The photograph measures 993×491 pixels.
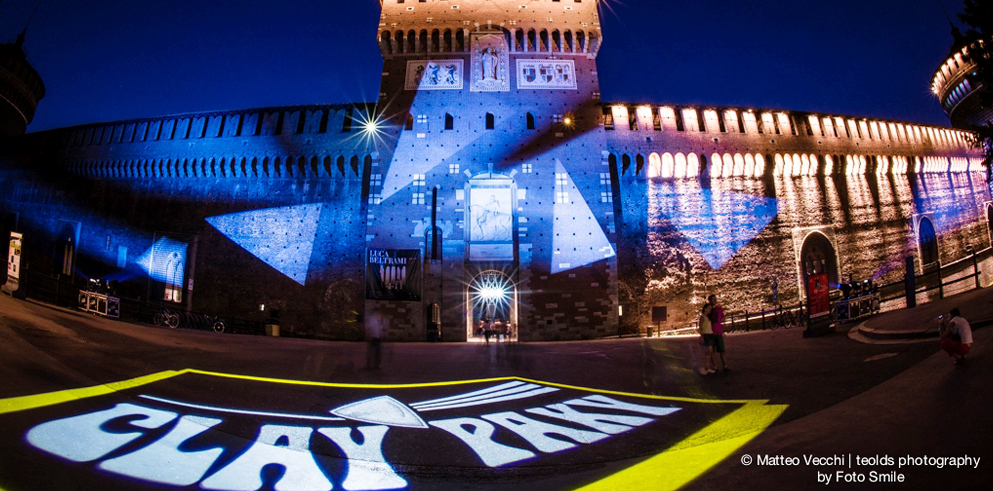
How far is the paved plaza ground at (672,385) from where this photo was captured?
338cm

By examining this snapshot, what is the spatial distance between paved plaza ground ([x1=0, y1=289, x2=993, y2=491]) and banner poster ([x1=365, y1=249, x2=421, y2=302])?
19.6 ft

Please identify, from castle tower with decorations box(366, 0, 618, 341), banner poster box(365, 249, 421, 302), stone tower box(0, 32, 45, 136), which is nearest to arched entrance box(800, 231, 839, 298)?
castle tower with decorations box(366, 0, 618, 341)

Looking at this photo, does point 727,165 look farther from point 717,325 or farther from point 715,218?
point 717,325

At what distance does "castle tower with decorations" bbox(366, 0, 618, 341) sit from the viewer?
17.3 meters

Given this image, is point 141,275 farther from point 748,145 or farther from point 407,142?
point 748,145

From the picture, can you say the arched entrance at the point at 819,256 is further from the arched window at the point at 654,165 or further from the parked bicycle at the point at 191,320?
the parked bicycle at the point at 191,320

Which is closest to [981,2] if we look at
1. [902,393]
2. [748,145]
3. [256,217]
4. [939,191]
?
[902,393]

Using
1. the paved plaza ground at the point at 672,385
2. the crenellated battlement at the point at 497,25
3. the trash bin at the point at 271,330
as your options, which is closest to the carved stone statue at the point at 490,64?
the crenellated battlement at the point at 497,25

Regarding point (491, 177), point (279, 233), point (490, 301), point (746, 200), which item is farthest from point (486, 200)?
point (746, 200)

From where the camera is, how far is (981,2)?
891 cm

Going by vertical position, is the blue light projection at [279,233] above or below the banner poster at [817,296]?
above

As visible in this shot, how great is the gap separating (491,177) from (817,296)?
1208 centimetres

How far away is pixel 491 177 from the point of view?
1781cm

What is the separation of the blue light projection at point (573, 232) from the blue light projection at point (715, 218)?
3.96m
